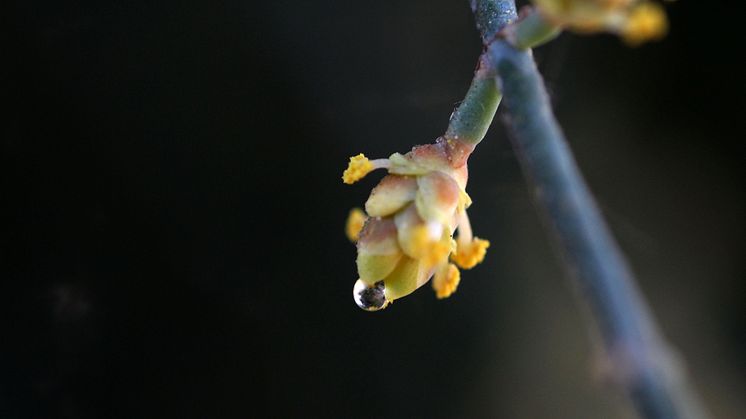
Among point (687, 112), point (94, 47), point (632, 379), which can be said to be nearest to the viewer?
point (632, 379)

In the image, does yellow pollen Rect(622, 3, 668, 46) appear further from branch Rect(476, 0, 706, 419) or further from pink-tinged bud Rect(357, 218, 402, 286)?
pink-tinged bud Rect(357, 218, 402, 286)

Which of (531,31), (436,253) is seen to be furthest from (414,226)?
(531,31)

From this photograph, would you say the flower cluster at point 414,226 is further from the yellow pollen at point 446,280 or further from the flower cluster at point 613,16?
the flower cluster at point 613,16

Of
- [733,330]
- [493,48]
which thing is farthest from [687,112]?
[493,48]

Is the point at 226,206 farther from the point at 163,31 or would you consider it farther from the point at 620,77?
the point at 620,77

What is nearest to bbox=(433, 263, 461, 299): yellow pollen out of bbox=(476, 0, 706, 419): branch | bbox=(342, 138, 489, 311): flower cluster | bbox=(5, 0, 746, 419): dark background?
bbox=(342, 138, 489, 311): flower cluster

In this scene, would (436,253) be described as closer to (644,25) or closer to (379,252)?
(379,252)
